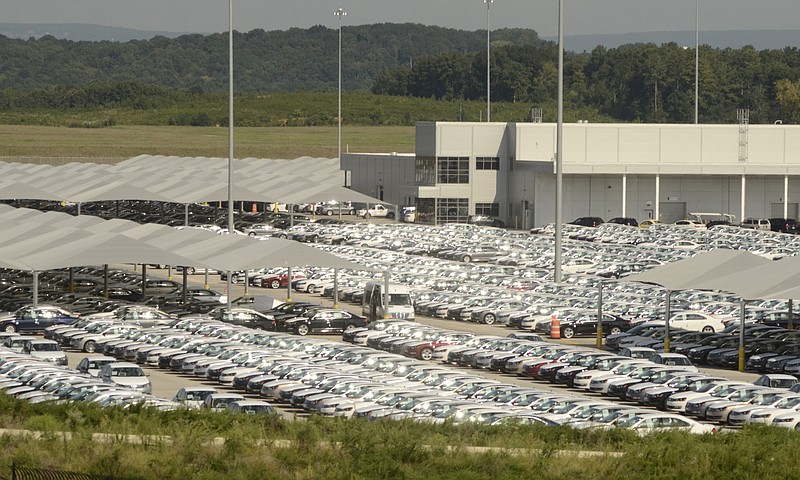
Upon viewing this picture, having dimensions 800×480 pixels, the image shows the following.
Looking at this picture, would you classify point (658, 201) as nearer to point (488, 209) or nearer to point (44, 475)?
point (488, 209)

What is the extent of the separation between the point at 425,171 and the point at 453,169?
8.61ft

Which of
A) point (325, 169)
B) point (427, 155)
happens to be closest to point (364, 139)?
point (325, 169)

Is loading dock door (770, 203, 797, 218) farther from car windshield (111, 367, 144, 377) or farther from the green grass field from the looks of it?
car windshield (111, 367, 144, 377)

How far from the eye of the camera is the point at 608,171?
96625mm

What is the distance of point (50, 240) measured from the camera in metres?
58.9

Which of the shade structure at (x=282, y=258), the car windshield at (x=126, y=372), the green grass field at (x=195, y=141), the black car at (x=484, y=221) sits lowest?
the car windshield at (x=126, y=372)

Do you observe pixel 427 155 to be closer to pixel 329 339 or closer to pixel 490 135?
pixel 490 135

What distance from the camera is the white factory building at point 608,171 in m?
99.1

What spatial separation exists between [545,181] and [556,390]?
198ft

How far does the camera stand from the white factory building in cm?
9912

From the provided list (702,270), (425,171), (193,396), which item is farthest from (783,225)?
(193,396)

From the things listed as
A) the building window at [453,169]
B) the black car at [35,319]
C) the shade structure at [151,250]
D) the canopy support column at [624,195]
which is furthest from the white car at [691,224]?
the black car at [35,319]

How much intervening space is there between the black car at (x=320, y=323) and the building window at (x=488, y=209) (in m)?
52.2

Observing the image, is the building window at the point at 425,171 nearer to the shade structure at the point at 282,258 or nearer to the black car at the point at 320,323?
the shade structure at the point at 282,258
